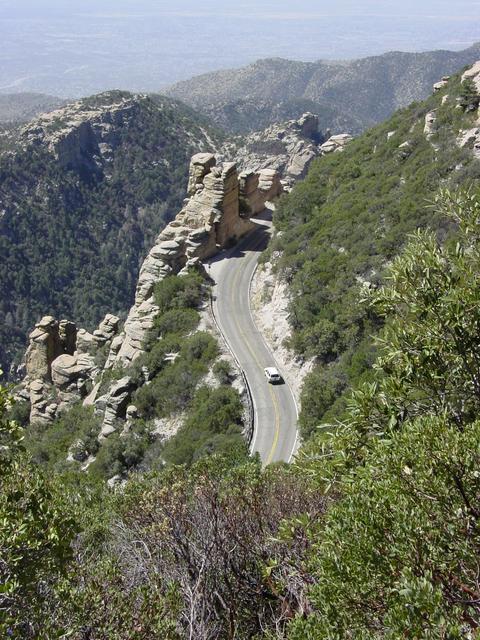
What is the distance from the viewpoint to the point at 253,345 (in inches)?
1204

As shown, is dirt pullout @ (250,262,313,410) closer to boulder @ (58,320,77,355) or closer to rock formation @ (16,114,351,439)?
rock formation @ (16,114,351,439)

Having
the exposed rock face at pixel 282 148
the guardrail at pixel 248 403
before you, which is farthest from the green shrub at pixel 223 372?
the exposed rock face at pixel 282 148

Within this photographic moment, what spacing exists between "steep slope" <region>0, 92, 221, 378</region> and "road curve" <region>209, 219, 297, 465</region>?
51.0m

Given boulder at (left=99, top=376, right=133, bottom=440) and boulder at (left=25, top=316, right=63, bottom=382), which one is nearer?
boulder at (left=99, top=376, right=133, bottom=440)

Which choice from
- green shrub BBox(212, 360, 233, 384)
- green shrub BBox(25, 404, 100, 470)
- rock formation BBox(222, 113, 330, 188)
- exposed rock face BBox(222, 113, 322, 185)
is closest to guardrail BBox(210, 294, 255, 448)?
green shrub BBox(212, 360, 233, 384)

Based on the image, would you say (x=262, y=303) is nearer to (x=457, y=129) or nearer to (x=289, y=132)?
(x=457, y=129)

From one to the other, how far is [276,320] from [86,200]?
88651mm

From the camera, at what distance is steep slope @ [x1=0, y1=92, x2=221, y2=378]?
3593 inches

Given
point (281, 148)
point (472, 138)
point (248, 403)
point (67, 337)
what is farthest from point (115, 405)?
point (281, 148)

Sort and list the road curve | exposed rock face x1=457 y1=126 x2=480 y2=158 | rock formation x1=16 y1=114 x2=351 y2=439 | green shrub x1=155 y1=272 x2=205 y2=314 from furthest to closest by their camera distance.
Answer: green shrub x1=155 y1=272 x2=205 y2=314 → rock formation x1=16 y1=114 x2=351 y2=439 → exposed rock face x1=457 y1=126 x2=480 y2=158 → the road curve

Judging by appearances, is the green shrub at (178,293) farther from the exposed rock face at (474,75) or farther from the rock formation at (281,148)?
the rock formation at (281,148)

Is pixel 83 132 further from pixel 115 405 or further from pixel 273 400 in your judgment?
pixel 273 400

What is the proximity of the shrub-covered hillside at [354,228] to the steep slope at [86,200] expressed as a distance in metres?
56.1

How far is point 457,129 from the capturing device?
112ft
